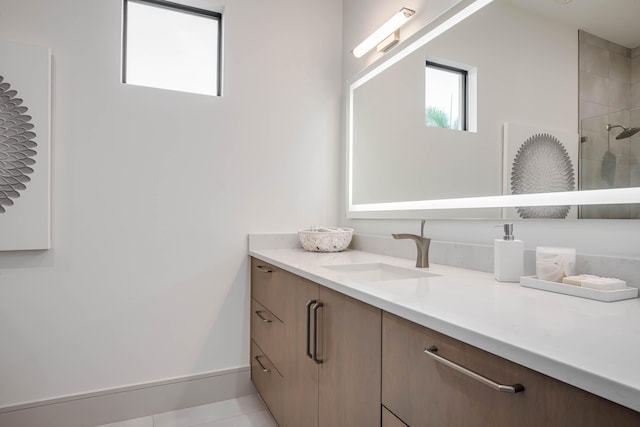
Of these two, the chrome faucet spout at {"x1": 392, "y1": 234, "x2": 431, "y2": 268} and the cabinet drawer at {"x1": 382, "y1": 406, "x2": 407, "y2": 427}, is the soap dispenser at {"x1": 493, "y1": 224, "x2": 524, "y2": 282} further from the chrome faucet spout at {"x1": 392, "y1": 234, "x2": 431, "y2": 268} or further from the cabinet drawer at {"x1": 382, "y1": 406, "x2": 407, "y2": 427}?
the cabinet drawer at {"x1": 382, "y1": 406, "x2": 407, "y2": 427}

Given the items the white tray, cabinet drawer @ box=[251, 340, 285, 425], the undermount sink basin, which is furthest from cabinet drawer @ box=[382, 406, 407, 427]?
cabinet drawer @ box=[251, 340, 285, 425]

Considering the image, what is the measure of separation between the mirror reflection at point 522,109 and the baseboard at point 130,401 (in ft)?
4.63

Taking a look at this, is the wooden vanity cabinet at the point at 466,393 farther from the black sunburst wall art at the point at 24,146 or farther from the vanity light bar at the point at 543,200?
the black sunburst wall art at the point at 24,146

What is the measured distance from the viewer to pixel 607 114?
105 cm

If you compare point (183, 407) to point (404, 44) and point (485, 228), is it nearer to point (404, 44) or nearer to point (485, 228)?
point (485, 228)

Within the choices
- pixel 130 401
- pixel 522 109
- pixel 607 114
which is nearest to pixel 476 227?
pixel 522 109

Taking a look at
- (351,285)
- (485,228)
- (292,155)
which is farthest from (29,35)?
(485,228)

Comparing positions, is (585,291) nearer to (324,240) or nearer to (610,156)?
(610,156)

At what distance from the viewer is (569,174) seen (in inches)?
44.6

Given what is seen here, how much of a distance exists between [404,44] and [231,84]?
0.99 metres

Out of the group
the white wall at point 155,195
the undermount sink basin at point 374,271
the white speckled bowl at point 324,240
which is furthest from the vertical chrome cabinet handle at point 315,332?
the white wall at point 155,195

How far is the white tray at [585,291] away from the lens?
888 mm

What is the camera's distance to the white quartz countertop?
1.61ft

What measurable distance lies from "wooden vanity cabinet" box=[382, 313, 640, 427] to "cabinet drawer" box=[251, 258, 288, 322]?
786 millimetres
